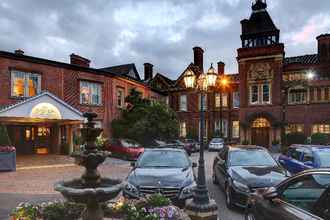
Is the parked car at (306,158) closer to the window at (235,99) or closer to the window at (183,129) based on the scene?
the window at (235,99)

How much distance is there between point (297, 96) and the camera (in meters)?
36.3

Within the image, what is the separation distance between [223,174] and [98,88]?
1949cm

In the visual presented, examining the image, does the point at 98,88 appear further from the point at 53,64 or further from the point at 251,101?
the point at 251,101

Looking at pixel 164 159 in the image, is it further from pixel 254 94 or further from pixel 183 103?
pixel 183 103

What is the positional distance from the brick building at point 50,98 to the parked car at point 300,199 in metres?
17.1

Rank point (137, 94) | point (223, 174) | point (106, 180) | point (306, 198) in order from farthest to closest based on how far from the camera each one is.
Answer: point (137, 94) < point (223, 174) < point (106, 180) < point (306, 198)

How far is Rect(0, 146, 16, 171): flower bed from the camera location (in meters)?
15.9

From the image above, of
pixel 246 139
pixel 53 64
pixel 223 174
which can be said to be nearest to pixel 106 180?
pixel 223 174

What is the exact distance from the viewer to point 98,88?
27.7 metres

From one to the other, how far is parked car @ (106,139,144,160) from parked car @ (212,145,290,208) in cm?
1206

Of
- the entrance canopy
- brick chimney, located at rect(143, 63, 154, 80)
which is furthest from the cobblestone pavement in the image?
brick chimney, located at rect(143, 63, 154, 80)

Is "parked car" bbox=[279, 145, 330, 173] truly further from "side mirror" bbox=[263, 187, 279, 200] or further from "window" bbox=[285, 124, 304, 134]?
"window" bbox=[285, 124, 304, 134]

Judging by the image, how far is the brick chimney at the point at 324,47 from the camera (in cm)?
3784

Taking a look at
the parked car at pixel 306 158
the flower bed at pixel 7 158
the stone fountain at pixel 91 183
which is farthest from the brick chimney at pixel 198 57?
the stone fountain at pixel 91 183
